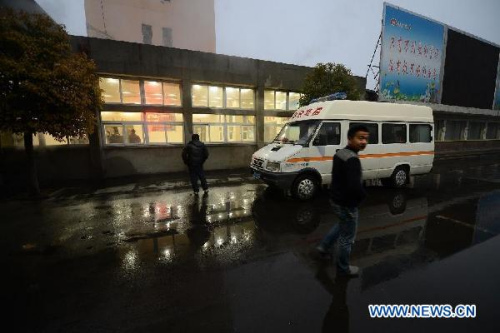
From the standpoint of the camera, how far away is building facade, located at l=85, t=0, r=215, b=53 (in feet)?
76.4

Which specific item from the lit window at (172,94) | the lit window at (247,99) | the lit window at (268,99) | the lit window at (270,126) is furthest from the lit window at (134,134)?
the lit window at (268,99)

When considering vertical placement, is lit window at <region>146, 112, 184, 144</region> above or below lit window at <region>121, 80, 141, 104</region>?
below

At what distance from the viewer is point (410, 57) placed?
18.8 meters

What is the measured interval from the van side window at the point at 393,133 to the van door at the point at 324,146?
74.7 inches

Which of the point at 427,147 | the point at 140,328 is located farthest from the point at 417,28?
the point at 140,328

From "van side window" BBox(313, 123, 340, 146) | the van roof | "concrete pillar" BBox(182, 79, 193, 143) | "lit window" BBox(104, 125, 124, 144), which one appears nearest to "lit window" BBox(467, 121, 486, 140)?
the van roof

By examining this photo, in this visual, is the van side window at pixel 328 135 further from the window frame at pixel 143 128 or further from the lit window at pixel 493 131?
the lit window at pixel 493 131

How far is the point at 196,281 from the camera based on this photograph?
3.54 meters

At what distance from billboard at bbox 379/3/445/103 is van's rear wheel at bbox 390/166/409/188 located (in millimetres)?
12039

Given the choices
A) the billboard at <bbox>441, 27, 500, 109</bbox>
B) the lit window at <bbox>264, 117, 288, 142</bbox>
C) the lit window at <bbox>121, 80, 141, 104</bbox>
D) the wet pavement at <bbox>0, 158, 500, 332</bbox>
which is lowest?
the wet pavement at <bbox>0, 158, 500, 332</bbox>

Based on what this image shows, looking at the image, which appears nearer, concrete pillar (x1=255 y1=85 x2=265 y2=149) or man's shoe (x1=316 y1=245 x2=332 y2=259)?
man's shoe (x1=316 y1=245 x2=332 y2=259)

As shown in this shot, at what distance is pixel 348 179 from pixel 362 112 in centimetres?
511

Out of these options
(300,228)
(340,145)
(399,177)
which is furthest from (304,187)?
(399,177)

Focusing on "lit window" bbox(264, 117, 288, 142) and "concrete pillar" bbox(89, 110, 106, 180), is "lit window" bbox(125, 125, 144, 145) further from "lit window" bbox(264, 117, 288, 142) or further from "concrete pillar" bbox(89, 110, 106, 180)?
"lit window" bbox(264, 117, 288, 142)
